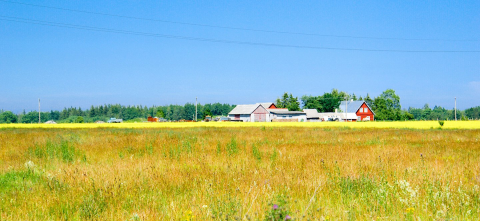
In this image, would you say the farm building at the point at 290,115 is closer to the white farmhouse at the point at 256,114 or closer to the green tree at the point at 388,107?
the white farmhouse at the point at 256,114

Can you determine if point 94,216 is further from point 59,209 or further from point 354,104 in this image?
point 354,104

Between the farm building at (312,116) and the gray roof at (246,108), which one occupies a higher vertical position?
the gray roof at (246,108)

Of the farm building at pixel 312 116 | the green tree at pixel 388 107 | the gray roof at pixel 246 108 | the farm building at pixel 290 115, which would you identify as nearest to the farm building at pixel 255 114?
the gray roof at pixel 246 108

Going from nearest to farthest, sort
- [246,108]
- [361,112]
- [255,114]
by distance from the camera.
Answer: [255,114] < [361,112] < [246,108]

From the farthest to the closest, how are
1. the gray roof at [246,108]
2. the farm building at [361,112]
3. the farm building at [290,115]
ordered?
the gray roof at [246,108] < the farm building at [361,112] < the farm building at [290,115]

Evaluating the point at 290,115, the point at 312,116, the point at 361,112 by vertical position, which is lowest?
the point at 312,116

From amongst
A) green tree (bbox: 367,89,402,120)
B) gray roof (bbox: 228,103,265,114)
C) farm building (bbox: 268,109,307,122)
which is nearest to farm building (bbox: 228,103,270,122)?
gray roof (bbox: 228,103,265,114)

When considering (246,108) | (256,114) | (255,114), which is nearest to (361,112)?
(256,114)

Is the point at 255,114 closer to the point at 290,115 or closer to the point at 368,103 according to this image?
the point at 290,115

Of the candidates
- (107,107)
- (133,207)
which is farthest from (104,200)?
(107,107)

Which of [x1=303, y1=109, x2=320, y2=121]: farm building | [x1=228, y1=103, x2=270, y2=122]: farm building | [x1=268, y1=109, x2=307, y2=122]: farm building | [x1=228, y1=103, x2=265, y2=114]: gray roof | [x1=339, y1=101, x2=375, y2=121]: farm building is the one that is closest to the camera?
[x1=268, y1=109, x2=307, y2=122]: farm building

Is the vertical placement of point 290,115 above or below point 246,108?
below

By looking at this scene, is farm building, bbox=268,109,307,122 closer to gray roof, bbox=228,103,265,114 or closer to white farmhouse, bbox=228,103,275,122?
white farmhouse, bbox=228,103,275,122

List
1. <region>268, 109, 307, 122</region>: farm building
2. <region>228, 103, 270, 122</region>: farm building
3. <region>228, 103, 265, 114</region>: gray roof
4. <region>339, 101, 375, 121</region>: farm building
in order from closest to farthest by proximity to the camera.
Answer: <region>268, 109, 307, 122</region>: farm building
<region>228, 103, 270, 122</region>: farm building
<region>339, 101, 375, 121</region>: farm building
<region>228, 103, 265, 114</region>: gray roof
